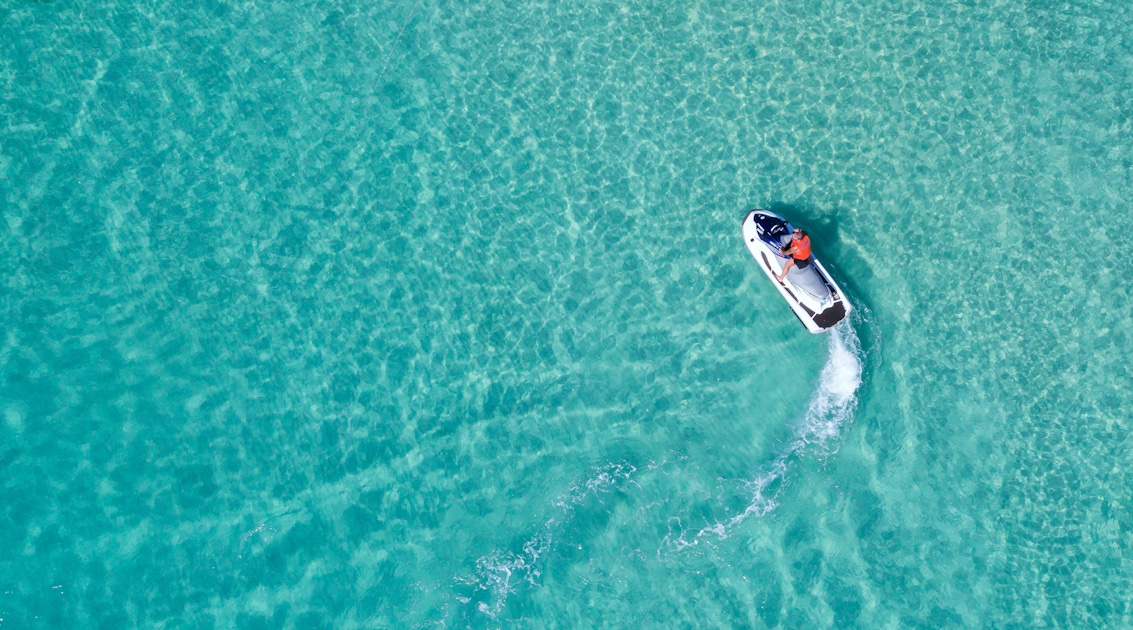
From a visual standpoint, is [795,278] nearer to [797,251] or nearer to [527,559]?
[797,251]

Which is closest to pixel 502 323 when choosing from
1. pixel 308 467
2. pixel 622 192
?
pixel 622 192

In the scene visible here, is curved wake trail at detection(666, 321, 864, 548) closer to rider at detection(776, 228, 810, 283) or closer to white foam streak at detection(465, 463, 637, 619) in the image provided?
rider at detection(776, 228, 810, 283)

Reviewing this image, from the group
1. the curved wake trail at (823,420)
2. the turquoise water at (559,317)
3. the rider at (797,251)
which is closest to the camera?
the rider at (797,251)

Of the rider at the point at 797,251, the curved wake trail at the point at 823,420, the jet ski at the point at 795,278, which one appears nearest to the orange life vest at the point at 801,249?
the rider at the point at 797,251

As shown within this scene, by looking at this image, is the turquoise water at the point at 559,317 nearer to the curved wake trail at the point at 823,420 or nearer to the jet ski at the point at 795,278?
the curved wake trail at the point at 823,420

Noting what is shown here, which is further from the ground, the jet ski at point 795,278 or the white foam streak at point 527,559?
the jet ski at point 795,278

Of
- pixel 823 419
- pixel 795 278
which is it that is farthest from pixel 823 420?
pixel 795 278
